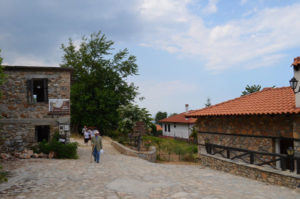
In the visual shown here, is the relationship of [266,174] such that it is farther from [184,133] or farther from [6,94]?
[184,133]

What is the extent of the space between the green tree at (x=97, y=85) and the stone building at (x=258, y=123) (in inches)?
653

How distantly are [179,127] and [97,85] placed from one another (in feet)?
44.9

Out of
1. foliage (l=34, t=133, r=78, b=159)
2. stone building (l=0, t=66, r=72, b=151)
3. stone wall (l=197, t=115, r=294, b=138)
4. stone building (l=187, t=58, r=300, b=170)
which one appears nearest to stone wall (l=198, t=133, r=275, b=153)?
stone building (l=187, t=58, r=300, b=170)

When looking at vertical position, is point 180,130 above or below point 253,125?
below

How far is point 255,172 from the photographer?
404 inches

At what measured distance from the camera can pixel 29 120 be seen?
13672 millimetres

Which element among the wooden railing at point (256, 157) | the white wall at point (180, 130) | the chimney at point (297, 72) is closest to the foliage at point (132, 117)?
the wooden railing at point (256, 157)

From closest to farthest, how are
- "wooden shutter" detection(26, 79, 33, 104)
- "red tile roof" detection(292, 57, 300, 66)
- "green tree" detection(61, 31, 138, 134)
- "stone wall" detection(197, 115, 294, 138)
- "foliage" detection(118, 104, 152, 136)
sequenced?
1. "red tile roof" detection(292, 57, 300, 66)
2. "stone wall" detection(197, 115, 294, 138)
3. "wooden shutter" detection(26, 79, 33, 104)
4. "foliage" detection(118, 104, 152, 136)
5. "green tree" detection(61, 31, 138, 134)

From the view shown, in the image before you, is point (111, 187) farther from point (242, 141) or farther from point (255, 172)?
point (242, 141)

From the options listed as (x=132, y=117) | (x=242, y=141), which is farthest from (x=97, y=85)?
(x=242, y=141)

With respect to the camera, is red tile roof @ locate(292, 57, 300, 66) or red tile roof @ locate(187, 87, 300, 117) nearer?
red tile roof @ locate(292, 57, 300, 66)

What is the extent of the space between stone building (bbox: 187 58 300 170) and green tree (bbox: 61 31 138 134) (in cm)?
1658

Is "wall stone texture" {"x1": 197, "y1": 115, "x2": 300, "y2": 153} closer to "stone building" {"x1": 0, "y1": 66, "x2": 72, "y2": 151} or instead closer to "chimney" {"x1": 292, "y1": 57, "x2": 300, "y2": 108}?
"chimney" {"x1": 292, "y1": 57, "x2": 300, "y2": 108}

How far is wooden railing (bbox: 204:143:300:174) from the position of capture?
29.8 ft
